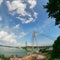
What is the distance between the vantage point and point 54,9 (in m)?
29.5

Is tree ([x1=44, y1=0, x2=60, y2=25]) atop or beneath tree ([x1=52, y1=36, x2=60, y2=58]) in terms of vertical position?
atop

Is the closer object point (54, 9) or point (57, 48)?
point (54, 9)

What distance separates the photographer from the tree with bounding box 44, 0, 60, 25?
94.7 feet

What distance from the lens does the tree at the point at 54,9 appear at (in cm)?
2886

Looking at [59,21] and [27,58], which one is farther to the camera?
[27,58]

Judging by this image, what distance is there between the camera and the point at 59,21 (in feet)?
98.8

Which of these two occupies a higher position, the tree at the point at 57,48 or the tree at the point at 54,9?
the tree at the point at 54,9

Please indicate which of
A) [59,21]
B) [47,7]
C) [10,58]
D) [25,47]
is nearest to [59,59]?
[59,21]

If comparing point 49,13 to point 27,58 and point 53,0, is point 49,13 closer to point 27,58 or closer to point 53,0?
point 53,0

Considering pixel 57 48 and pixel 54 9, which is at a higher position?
pixel 54 9

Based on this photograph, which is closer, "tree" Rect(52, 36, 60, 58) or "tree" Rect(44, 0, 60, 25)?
"tree" Rect(44, 0, 60, 25)

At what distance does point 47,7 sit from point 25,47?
45.0m

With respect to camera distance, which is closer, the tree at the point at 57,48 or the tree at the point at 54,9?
the tree at the point at 54,9

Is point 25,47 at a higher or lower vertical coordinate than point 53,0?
lower
